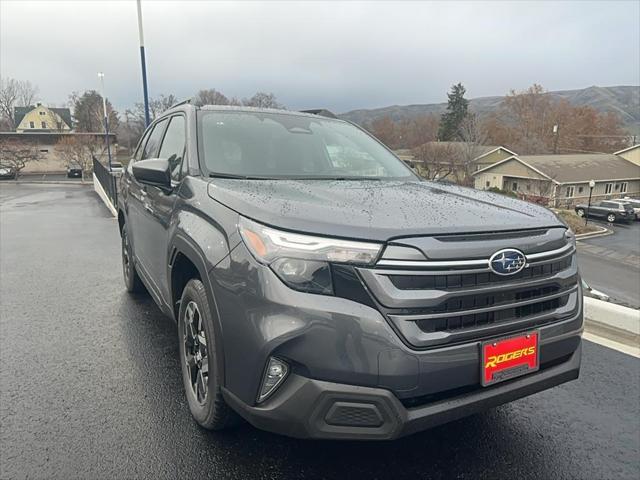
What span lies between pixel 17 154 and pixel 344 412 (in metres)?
50.8

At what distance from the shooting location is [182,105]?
11.3 ft

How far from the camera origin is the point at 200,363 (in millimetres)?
2488

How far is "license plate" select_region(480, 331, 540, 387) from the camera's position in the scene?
1877mm

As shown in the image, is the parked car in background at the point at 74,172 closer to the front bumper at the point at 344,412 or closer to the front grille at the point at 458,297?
the front bumper at the point at 344,412

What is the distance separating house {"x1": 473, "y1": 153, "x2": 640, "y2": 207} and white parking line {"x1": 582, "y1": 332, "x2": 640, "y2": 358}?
45341 millimetres

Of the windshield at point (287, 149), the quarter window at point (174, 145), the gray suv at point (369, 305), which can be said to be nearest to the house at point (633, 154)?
the windshield at point (287, 149)

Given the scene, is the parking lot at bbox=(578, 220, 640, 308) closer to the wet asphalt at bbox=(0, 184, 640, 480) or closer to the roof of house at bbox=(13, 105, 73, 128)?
the wet asphalt at bbox=(0, 184, 640, 480)

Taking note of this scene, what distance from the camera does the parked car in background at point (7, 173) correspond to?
39969 mm

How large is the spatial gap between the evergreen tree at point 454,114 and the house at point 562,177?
24876 millimetres

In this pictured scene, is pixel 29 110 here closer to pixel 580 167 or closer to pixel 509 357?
pixel 580 167

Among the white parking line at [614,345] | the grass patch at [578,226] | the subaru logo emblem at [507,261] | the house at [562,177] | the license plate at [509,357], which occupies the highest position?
the subaru logo emblem at [507,261]

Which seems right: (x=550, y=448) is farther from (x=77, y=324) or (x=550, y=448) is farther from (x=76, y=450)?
(x=77, y=324)

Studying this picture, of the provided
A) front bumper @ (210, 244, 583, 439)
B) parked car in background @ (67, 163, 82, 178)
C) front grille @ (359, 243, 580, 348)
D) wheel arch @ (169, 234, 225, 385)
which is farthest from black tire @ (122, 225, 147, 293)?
parked car in background @ (67, 163, 82, 178)

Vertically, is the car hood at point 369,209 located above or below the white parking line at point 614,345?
above
